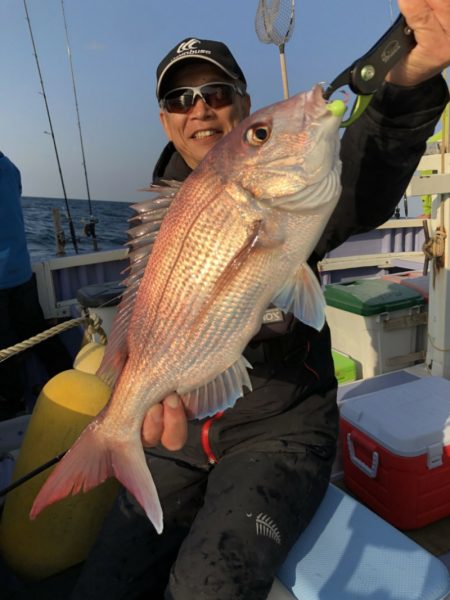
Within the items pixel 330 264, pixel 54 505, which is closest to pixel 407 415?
pixel 54 505

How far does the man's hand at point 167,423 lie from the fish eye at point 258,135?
0.75m

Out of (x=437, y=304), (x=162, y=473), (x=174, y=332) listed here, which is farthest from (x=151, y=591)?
(x=437, y=304)

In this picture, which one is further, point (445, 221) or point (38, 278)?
point (38, 278)

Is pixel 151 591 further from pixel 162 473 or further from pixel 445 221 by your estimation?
pixel 445 221

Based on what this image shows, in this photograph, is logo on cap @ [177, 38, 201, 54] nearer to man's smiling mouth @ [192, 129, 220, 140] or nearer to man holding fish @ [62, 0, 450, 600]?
man holding fish @ [62, 0, 450, 600]

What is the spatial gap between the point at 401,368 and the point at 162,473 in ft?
7.40

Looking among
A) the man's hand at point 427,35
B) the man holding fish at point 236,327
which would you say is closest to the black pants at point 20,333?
the man holding fish at point 236,327

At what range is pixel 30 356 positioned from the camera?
16.6 feet

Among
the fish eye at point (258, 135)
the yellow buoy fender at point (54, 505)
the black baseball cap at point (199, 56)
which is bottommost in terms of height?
the yellow buoy fender at point (54, 505)

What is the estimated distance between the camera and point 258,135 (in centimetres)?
125

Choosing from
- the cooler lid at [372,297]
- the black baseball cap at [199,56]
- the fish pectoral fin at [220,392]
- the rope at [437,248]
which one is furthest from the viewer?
the cooler lid at [372,297]

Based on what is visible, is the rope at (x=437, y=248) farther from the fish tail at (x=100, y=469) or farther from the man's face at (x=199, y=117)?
the fish tail at (x=100, y=469)

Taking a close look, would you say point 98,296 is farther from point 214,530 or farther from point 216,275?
point 216,275

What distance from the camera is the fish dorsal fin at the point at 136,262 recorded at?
147 centimetres
